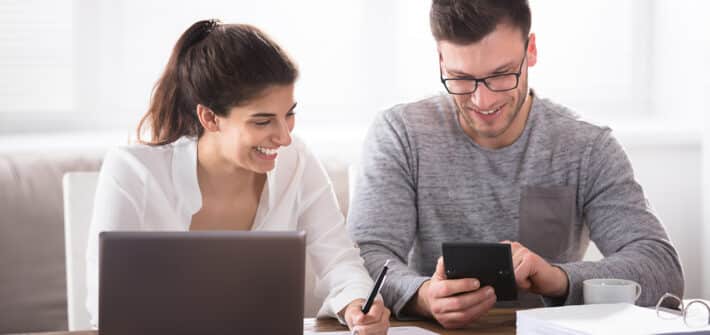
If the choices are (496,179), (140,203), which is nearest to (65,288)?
(140,203)

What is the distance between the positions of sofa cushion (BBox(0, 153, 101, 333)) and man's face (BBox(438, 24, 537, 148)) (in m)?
1.08

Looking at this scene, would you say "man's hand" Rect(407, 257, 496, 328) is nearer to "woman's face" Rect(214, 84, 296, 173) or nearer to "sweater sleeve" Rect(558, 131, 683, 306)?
"sweater sleeve" Rect(558, 131, 683, 306)

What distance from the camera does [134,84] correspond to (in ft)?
10.3

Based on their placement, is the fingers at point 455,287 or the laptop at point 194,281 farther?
the fingers at point 455,287

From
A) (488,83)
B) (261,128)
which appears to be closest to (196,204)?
(261,128)

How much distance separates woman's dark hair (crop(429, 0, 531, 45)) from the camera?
190cm

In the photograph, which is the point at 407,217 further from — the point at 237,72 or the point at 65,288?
the point at 65,288

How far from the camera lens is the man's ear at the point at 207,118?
1.86 m

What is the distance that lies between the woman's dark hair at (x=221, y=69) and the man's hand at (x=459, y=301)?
0.51m

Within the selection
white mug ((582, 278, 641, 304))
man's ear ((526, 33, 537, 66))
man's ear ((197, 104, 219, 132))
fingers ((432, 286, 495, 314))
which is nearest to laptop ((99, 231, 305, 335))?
fingers ((432, 286, 495, 314))

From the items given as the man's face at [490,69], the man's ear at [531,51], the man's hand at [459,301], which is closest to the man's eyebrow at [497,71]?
the man's face at [490,69]

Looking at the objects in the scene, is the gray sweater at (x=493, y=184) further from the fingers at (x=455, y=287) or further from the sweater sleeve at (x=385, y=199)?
the fingers at (x=455, y=287)

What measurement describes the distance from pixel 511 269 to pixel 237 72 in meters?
0.65

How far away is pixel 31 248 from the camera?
236 centimetres
